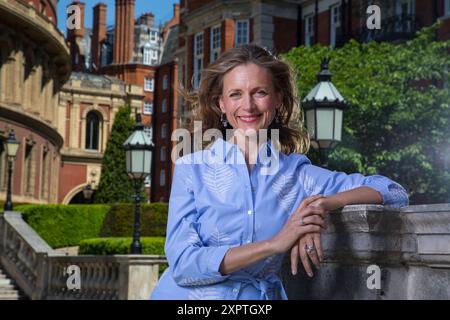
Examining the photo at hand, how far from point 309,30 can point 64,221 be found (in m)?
16.5

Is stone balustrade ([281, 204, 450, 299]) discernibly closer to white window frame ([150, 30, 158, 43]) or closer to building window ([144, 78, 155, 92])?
building window ([144, 78, 155, 92])

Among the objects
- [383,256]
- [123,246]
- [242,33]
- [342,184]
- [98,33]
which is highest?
[98,33]

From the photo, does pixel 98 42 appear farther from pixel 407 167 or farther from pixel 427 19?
pixel 407 167

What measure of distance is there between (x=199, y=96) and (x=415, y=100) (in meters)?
20.3

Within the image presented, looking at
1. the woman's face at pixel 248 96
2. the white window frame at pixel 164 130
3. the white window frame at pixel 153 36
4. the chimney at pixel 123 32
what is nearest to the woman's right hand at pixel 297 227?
the woman's face at pixel 248 96

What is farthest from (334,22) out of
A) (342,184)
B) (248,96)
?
(248,96)

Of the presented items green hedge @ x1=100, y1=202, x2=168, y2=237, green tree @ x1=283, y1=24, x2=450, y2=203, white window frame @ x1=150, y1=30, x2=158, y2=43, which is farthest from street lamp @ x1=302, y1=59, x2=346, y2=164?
white window frame @ x1=150, y1=30, x2=158, y2=43

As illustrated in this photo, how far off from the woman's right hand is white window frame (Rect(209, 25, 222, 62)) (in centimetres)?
3730

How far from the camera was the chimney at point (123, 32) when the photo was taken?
78.9 m

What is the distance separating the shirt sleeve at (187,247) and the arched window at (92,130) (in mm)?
67482

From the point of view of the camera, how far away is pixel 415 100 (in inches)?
894

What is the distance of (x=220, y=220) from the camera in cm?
276

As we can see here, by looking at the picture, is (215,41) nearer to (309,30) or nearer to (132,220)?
(309,30)

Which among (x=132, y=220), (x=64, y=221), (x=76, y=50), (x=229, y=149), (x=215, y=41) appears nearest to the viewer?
(x=229, y=149)
